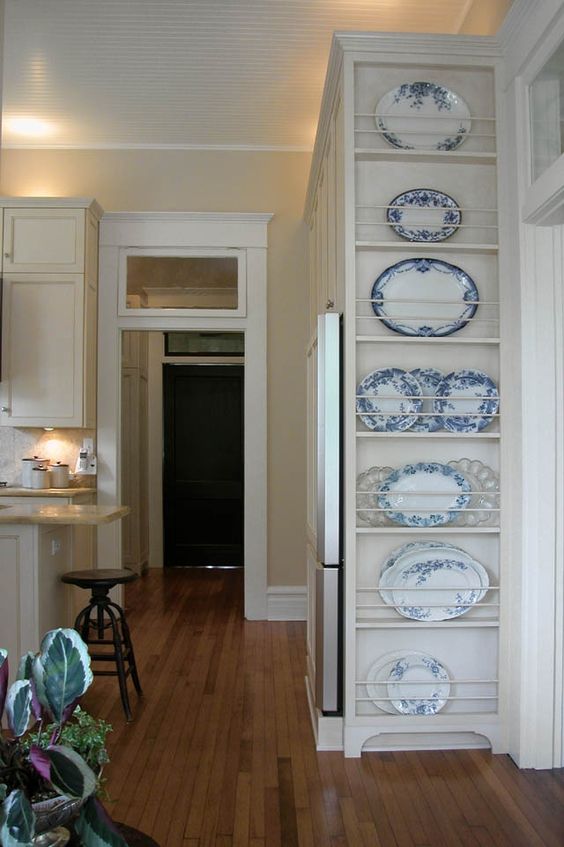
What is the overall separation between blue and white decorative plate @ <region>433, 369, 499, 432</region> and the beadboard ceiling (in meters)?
2.08

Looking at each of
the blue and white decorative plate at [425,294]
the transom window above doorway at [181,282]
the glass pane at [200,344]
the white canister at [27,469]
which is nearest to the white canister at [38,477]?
the white canister at [27,469]

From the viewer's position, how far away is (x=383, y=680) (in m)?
2.75

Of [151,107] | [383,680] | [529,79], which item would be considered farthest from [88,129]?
[383,680]

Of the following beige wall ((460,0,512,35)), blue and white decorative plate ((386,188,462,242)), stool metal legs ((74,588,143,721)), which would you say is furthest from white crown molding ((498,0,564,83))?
stool metal legs ((74,588,143,721))

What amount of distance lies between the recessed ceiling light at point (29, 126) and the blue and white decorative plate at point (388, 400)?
3.40m

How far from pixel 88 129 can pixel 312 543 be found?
11.2 ft

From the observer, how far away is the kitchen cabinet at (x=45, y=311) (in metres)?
4.70

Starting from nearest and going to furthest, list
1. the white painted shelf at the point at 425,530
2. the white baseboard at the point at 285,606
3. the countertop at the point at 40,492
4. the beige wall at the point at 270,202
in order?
the white painted shelf at the point at 425,530
the countertop at the point at 40,492
the white baseboard at the point at 285,606
the beige wall at the point at 270,202

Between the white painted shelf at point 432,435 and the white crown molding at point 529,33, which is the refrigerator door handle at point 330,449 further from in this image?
the white crown molding at point 529,33

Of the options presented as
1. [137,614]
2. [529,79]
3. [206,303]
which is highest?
[529,79]

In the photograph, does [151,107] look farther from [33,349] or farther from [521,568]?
[521,568]

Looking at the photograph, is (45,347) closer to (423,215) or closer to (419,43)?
(423,215)

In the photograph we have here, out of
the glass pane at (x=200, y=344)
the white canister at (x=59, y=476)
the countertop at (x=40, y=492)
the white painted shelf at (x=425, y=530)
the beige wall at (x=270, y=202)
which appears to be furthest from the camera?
the glass pane at (x=200, y=344)

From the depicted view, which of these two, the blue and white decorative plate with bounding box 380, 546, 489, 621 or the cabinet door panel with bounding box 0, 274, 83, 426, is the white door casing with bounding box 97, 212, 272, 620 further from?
the blue and white decorative plate with bounding box 380, 546, 489, 621
